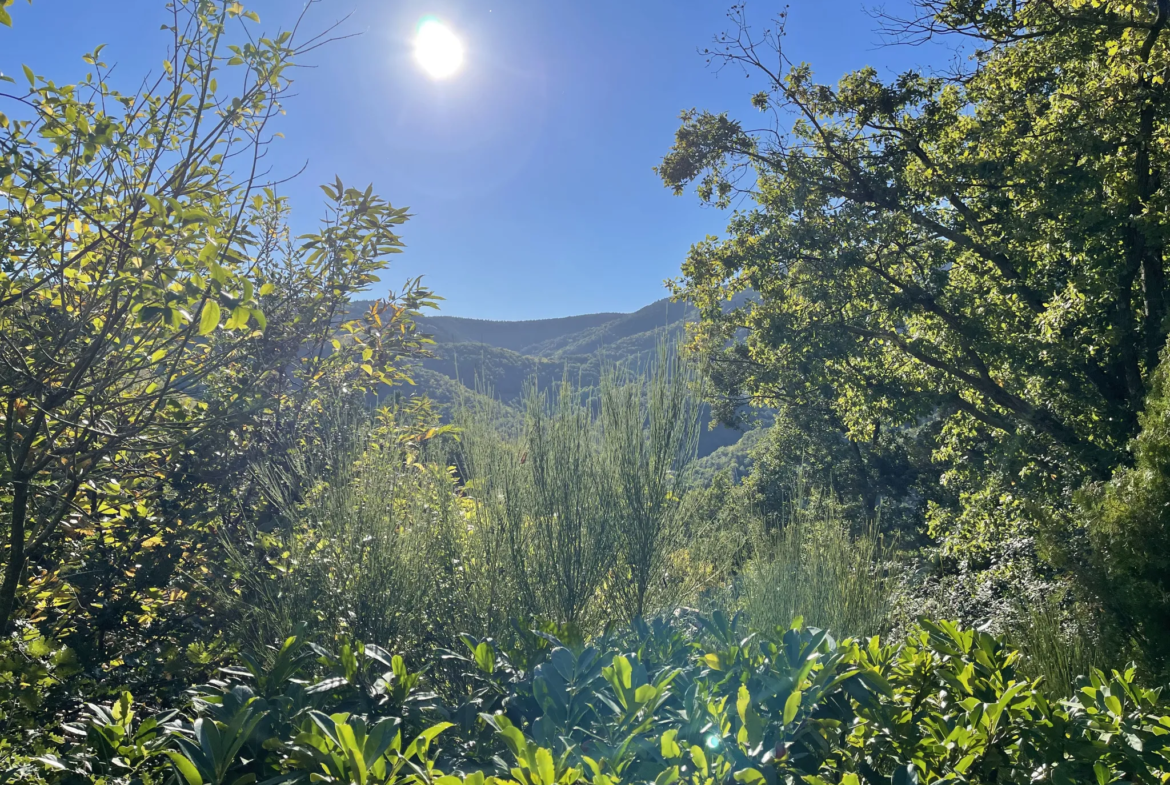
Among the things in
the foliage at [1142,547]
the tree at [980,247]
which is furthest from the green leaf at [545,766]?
the tree at [980,247]

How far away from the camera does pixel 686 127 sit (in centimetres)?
977

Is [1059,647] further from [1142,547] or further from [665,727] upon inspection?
[665,727]

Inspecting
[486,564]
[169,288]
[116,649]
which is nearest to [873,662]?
[486,564]

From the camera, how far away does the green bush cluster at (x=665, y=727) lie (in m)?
1.20

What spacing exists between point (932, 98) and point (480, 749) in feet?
33.4

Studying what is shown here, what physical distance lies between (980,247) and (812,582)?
7287 millimetres

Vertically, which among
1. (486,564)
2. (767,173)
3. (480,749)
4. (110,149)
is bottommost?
(480,749)

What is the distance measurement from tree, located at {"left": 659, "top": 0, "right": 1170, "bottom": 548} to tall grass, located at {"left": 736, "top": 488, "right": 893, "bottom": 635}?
3928mm

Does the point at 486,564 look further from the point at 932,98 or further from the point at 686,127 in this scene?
the point at 932,98

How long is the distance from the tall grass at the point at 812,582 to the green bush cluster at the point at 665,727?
159 cm

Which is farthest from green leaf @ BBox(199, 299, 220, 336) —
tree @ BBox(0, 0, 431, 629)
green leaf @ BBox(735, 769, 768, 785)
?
green leaf @ BBox(735, 769, 768, 785)

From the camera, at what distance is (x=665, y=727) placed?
1591mm

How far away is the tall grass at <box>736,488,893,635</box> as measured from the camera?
136 inches

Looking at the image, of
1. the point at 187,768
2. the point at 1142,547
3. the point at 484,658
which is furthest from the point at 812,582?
the point at 187,768
